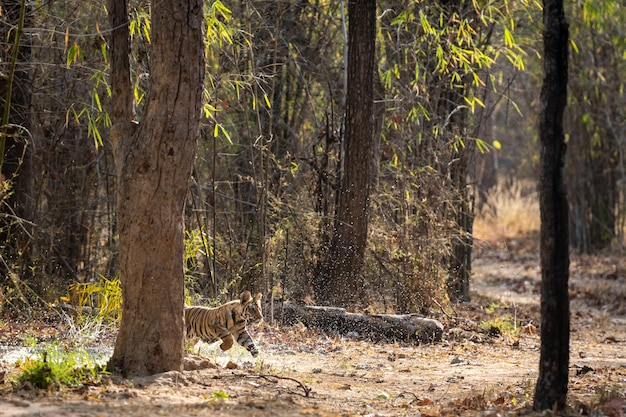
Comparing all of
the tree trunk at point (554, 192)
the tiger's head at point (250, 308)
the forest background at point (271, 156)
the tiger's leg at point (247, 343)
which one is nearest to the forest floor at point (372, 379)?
the tiger's leg at point (247, 343)

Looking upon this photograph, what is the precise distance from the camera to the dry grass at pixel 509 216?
22062 millimetres

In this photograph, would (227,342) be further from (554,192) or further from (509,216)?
(509,216)

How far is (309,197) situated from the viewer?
11.5 meters

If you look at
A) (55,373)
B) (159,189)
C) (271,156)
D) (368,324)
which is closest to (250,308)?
(368,324)

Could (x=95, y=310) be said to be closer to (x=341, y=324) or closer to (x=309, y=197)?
(x=341, y=324)

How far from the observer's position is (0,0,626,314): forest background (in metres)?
10.1

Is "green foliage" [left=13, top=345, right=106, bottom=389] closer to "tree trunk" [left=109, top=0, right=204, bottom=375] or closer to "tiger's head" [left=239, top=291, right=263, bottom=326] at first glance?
"tree trunk" [left=109, top=0, right=204, bottom=375]

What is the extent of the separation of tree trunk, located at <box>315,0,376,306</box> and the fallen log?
972 millimetres

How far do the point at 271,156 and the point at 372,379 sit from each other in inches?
165

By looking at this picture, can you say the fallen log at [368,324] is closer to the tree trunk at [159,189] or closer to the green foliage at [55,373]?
the tree trunk at [159,189]

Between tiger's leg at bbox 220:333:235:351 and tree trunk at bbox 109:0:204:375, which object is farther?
tiger's leg at bbox 220:333:235:351

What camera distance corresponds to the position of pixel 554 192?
5.67 metres

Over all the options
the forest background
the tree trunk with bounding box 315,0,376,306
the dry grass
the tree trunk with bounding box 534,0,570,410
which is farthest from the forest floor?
the dry grass

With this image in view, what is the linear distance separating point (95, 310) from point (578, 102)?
12892mm
